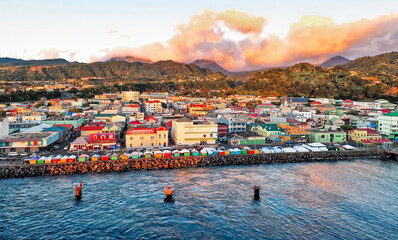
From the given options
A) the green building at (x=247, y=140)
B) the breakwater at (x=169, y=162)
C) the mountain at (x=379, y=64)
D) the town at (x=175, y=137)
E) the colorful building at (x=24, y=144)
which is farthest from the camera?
the mountain at (x=379, y=64)

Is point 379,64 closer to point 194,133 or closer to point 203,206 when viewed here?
point 194,133

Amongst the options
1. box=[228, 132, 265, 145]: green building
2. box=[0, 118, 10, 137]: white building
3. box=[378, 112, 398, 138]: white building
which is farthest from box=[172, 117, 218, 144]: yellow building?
box=[378, 112, 398, 138]: white building

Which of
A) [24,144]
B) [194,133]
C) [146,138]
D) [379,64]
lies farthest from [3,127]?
[379,64]

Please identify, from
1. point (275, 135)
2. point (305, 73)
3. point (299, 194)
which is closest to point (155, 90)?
point (305, 73)

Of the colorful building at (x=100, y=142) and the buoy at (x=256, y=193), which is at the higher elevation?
the colorful building at (x=100, y=142)

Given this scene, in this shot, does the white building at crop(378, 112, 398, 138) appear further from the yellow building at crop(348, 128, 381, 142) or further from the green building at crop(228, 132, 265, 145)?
the green building at crop(228, 132, 265, 145)

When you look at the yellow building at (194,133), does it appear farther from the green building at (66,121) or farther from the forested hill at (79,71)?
the forested hill at (79,71)

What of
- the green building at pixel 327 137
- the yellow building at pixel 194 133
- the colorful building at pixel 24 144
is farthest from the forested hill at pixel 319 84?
the colorful building at pixel 24 144
